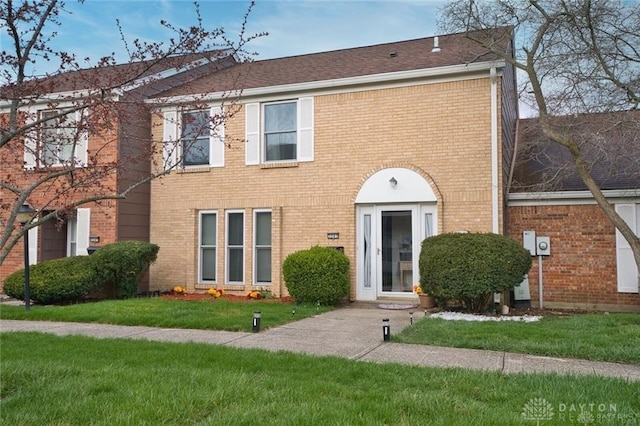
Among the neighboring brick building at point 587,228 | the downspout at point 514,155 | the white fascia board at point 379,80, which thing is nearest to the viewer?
the neighboring brick building at point 587,228

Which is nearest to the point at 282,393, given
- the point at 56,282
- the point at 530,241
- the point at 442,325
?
the point at 442,325

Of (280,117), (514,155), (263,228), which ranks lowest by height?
(263,228)

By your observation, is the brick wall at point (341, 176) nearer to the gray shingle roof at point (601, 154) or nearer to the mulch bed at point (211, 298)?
the mulch bed at point (211, 298)

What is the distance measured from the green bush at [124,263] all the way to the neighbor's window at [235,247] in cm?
189

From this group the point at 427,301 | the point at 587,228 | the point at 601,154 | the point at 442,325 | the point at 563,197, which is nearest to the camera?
Answer: the point at 442,325

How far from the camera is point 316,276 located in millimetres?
11180

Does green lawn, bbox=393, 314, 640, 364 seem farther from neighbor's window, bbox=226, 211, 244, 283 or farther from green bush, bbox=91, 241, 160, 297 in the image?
green bush, bbox=91, 241, 160, 297

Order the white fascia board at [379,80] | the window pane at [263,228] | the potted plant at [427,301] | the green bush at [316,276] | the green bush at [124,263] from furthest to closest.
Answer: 1. the window pane at [263,228]
2. the green bush at [124,263]
3. the white fascia board at [379,80]
4. the green bush at [316,276]
5. the potted plant at [427,301]

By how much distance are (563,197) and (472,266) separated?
364 centimetres

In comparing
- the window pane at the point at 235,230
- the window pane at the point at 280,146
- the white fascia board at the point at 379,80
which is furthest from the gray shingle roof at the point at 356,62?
the window pane at the point at 235,230

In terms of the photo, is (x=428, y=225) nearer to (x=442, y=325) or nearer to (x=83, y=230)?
(x=442, y=325)

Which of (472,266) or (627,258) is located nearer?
(472,266)

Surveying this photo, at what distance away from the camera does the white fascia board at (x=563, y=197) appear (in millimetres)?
11227

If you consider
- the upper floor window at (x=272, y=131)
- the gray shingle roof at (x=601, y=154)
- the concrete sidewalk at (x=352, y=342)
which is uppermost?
the upper floor window at (x=272, y=131)
